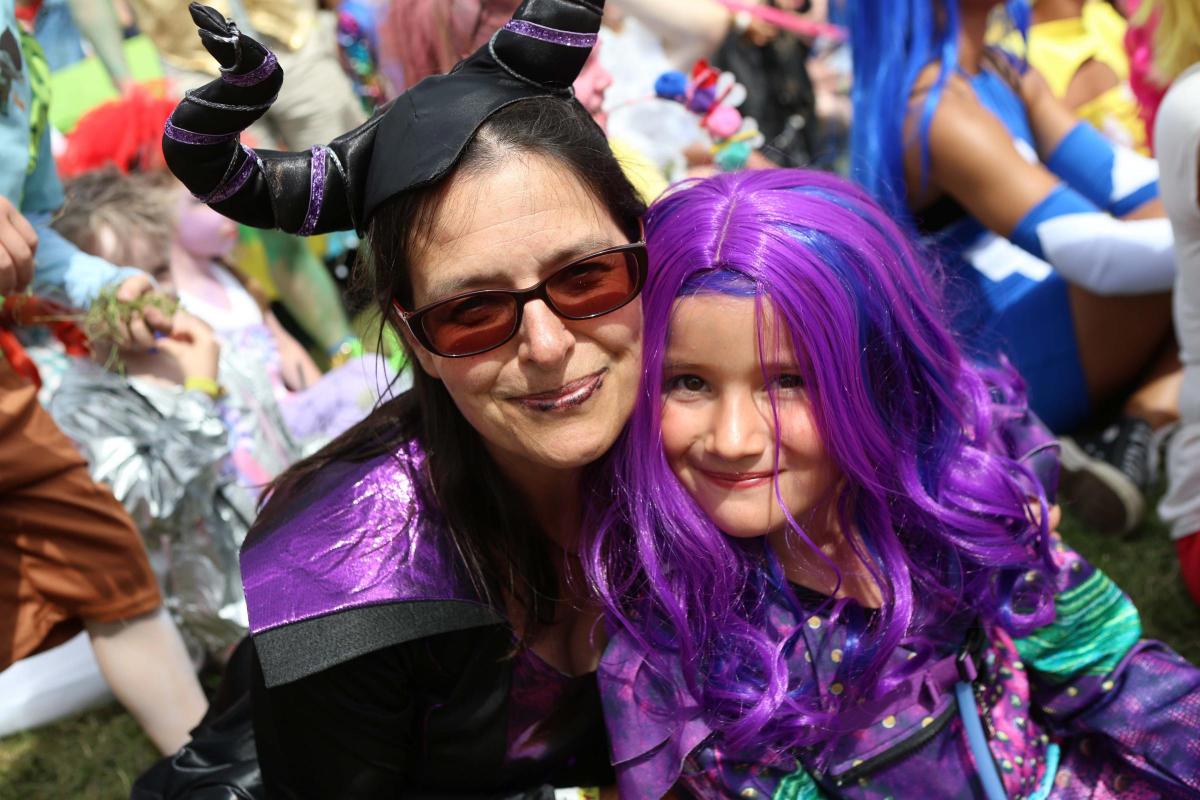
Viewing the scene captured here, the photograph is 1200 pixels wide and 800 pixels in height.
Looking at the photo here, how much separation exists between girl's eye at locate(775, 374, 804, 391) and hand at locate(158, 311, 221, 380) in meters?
1.84

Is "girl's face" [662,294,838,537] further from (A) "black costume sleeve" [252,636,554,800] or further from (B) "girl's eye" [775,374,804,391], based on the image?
(A) "black costume sleeve" [252,636,554,800]

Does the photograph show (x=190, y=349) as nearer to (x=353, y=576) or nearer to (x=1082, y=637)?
(x=353, y=576)

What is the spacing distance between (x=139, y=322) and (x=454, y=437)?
1.23 metres

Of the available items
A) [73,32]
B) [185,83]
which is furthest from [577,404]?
[73,32]

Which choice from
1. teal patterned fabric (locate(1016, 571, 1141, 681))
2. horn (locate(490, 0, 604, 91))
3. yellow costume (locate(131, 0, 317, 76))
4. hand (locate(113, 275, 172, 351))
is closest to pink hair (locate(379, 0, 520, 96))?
hand (locate(113, 275, 172, 351))

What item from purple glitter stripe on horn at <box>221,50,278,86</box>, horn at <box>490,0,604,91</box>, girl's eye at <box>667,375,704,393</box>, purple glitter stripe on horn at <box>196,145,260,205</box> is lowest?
girl's eye at <box>667,375,704,393</box>

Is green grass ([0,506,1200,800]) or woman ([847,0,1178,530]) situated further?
woman ([847,0,1178,530])

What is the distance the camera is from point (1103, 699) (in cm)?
178

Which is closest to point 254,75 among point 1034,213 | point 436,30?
point 436,30

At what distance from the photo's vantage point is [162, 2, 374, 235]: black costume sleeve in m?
1.24

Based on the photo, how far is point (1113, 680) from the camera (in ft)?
5.80

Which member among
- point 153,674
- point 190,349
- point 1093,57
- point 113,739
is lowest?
point 113,739

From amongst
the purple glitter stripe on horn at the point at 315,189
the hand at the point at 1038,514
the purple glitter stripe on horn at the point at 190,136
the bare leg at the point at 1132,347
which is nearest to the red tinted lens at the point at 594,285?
the purple glitter stripe on horn at the point at 315,189

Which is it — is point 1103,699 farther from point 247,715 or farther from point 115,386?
point 115,386
